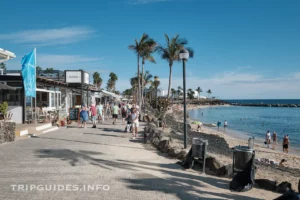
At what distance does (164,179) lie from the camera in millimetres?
6168

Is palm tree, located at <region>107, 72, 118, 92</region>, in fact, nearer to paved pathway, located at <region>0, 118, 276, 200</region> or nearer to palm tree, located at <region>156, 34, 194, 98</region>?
palm tree, located at <region>156, 34, 194, 98</region>

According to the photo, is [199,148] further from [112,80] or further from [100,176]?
[112,80]

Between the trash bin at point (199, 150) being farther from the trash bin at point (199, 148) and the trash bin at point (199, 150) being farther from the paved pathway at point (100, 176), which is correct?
the paved pathway at point (100, 176)

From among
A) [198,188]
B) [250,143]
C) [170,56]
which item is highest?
[170,56]

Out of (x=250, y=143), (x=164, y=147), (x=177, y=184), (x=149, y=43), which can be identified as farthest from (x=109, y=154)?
(x=149, y=43)

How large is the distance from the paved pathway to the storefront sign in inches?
506

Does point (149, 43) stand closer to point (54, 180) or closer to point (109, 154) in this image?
point (109, 154)

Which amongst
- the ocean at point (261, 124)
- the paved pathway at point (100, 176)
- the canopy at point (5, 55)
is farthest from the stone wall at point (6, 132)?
the ocean at point (261, 124)

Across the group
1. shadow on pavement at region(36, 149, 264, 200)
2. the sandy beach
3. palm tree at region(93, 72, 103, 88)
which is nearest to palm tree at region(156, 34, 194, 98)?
the sandy beach

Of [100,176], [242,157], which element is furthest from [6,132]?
[242,157]

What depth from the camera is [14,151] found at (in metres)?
8.68

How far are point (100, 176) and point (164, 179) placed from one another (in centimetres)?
143

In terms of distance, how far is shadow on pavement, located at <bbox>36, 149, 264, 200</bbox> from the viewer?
5370 mm

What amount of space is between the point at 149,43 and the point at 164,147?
19.7 meters
